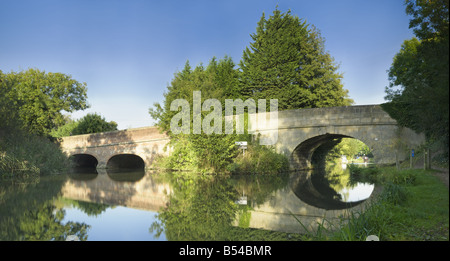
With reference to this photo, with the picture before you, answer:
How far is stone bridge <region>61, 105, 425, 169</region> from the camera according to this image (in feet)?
45.9

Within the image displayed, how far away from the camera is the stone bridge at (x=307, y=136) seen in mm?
13977

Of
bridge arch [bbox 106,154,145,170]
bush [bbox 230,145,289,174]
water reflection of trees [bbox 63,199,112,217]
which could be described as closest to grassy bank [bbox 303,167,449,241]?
water reflection of trees [bbox 63,199,112,217]

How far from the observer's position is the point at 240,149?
16281 millimetres

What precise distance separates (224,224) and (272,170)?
11.0 m

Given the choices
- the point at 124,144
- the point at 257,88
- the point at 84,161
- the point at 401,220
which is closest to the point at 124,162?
the point at 124,144

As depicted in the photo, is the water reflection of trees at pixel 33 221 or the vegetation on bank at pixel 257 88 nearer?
the water reflection of trees at pixel 33 221

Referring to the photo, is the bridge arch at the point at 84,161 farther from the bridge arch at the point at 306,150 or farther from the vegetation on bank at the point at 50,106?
the bridge arch at the point at 306,150

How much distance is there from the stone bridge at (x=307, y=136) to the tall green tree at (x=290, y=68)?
4.26 metres

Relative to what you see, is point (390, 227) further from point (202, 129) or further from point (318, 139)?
point (318, 139)

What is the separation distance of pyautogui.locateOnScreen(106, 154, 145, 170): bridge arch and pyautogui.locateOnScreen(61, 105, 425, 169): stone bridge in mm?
268

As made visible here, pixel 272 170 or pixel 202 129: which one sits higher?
pixel 202 129

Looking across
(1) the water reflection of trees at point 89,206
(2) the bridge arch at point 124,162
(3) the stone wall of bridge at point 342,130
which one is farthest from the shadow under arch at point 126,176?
(3) the stone wall of bridge at point 342,130

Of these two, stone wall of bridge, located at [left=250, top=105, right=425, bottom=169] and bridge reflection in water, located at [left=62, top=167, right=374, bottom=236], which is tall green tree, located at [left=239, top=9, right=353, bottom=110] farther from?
bridge reflection in water, located at [left=62, top=167, right=374, bottom=236]
